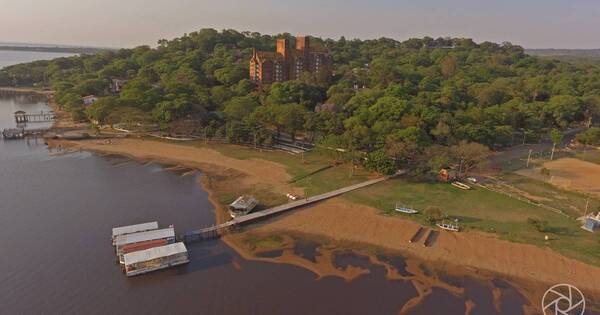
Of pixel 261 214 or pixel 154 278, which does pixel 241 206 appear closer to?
pixel 261 214

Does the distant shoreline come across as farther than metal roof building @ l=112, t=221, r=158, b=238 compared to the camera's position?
Yes

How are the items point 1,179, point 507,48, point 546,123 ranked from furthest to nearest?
point 507,48, point 546,123, point 1,179

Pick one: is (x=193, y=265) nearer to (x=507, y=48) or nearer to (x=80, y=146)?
(x=80, y=146)

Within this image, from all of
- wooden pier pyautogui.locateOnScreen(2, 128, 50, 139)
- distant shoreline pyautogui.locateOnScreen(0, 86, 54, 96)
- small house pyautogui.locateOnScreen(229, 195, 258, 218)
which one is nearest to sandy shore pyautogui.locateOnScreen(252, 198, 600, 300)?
small house pyautogui.locateOnScreen(229, 195, 258, 218)

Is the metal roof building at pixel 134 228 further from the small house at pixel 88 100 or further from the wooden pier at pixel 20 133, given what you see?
the small house at pixel 88 100

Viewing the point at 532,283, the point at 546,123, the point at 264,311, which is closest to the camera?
the point at 264,311

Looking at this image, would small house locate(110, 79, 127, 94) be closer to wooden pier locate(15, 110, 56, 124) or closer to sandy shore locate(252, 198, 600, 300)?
wooden pier locate(15, 110, 56, 124)

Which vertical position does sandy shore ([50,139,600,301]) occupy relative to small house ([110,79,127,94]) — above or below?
below

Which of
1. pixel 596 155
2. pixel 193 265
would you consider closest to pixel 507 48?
pixel 596 155
